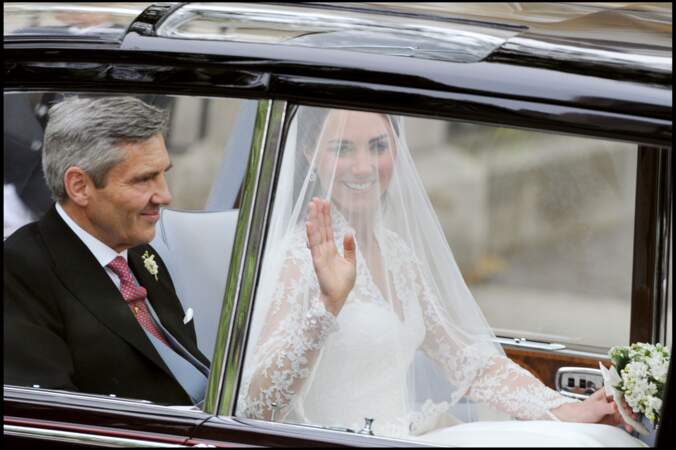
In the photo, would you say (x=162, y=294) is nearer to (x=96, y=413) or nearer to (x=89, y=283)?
(x=89, y=283)

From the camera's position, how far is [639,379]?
101 inches

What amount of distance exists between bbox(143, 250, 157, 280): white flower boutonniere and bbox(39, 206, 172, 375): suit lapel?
0.09 m

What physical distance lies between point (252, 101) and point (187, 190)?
0.35m

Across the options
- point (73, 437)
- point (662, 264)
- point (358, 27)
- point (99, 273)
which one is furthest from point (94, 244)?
point (662, 264)

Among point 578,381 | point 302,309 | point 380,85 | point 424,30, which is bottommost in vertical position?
point 578,381

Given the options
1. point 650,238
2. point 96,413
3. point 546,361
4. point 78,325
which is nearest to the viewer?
point 96,413

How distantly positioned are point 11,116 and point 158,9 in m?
0.45

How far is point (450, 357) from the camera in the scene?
2.53 m

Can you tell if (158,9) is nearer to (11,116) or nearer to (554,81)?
(11,116)

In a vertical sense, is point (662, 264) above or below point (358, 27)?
below

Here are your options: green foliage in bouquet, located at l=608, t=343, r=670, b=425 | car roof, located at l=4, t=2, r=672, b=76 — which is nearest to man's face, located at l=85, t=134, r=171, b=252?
car roof, located at l=4, t=2, r=672, b=76

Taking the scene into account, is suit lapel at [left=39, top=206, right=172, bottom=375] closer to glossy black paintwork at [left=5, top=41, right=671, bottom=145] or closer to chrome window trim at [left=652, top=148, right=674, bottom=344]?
glossy black paintwork at [left=5, top=41, right=671, bottom=145]

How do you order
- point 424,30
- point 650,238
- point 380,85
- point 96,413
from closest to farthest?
point 380,85
point 96,413
point 424,30
point 650,238

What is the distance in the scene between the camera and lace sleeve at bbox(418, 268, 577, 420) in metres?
2.51
